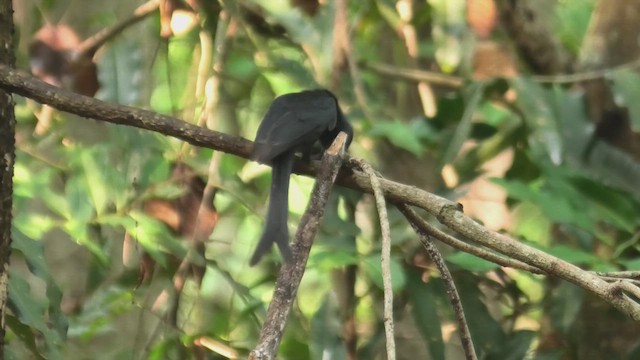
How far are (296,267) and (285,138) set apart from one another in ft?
1.26

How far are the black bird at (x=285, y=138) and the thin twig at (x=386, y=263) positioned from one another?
0.42 feet

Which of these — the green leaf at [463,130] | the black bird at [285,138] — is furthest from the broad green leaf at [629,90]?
the black bird at [285,138]

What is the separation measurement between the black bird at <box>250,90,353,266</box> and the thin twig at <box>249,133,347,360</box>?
0.07ft

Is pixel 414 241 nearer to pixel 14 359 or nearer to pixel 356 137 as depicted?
pixel 356 137

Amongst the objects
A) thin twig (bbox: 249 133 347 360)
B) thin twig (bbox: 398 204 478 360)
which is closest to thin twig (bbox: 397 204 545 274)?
thin twig (bbox: 398 204 478 360)

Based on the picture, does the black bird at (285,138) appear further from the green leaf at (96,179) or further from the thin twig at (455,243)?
the green leaf at (96,179)

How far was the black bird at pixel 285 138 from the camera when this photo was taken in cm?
130

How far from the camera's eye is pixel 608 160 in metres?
2.54

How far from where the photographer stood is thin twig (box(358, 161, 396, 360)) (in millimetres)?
1084

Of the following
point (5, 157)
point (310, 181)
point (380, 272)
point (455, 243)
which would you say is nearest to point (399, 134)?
point (380, 272)

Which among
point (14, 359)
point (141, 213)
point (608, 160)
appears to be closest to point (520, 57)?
point (608, 160)

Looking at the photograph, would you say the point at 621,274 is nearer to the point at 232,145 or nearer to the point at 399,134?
the point at 232,145

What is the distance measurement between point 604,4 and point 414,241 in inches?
48.1

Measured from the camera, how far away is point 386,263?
47.0 inches
